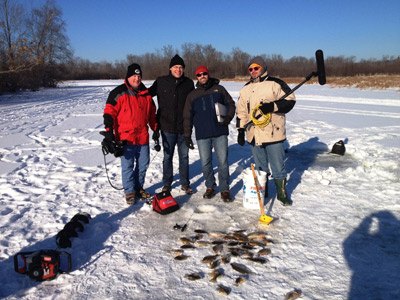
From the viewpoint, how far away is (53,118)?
1466 cm

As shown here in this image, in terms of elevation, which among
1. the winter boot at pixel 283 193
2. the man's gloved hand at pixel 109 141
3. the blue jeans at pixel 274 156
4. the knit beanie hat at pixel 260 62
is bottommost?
the winter boot at pixel 283 193

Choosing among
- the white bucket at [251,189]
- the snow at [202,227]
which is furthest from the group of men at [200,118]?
the snow at [202,227]

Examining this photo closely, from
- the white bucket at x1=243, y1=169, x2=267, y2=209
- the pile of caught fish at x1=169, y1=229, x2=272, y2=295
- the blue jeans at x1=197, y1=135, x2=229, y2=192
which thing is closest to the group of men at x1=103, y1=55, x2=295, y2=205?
the blue jeans at x1=197, y1=135, x2=229, y2=192

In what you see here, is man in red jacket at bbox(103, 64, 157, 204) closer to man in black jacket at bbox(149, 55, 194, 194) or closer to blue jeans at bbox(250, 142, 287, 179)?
man in black jacket at bbox(149, 55, 194, 194)

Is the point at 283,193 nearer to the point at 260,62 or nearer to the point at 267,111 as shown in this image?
the point at 267,111

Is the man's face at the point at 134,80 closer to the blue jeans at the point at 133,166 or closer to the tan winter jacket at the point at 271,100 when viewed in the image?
the blue jeans at the point at 133,166

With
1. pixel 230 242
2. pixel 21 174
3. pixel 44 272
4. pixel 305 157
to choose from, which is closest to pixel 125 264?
pixel 44 272

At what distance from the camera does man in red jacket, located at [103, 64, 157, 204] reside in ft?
15.2

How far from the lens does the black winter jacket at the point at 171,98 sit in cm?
500

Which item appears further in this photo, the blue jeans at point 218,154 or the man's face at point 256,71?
the blue jeans at point 218,154

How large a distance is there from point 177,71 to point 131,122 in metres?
1.15

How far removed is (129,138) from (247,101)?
2.05 meters

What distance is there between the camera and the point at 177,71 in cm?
489

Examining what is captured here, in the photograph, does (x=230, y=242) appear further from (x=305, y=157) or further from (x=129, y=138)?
(x=305, y=157)
